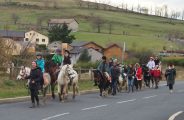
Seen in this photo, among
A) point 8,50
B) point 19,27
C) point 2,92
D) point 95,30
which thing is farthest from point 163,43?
point 2,92

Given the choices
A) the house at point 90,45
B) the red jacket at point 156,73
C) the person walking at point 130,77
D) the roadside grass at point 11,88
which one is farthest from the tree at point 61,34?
the roadside grass at point 11,88

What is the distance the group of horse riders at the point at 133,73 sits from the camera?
28.5 metres

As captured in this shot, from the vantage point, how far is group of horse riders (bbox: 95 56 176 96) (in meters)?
28.5

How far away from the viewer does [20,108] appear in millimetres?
20172

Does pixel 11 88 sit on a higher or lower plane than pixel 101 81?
lower

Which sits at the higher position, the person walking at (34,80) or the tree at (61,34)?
the tree at (61,34)

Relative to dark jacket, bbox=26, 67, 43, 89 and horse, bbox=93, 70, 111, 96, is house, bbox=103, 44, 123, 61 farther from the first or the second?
dark jacket, bbox=26, 67, 43, 89

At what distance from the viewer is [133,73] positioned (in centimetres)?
3566

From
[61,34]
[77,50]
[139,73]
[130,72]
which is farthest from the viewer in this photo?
[61,34]

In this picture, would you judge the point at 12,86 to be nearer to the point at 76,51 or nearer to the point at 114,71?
the point at 114,71

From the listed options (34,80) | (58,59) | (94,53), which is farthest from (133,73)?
(94,53)

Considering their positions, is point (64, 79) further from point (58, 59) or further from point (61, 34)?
point (61, 34)

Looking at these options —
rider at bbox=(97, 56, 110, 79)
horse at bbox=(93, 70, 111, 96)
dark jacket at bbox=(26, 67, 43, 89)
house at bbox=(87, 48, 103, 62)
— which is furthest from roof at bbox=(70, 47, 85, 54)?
dark jacket at bbox=(26, 67, 43, 89)

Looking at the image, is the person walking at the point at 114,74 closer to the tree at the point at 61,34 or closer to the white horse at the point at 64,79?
the white horse at the point at 64,79
